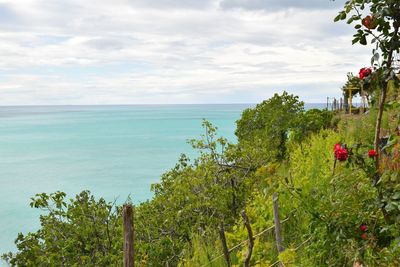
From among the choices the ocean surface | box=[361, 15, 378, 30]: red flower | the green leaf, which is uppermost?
box=[361, 15, 378, 30]: red flower

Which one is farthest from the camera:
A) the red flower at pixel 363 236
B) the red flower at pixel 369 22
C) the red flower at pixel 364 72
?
the red flower at pixel 363 236

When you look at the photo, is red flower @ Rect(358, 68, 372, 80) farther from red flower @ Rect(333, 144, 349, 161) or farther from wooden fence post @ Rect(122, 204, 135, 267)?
wooden fence post @ Rect(122, 204, 135, 267)

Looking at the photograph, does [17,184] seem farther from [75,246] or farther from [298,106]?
[75,246]

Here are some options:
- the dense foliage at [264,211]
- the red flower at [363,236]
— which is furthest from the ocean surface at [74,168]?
the red flower at [363,236]

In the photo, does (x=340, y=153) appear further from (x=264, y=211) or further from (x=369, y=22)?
(x=264, y=211)

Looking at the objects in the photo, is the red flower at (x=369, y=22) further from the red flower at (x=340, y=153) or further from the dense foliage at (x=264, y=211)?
the red flower at (x=340, y=153)

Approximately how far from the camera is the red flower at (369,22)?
10.2ft

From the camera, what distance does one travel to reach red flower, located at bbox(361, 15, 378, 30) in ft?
10.2

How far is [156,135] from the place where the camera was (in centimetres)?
12900

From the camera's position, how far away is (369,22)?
3117 millimetres

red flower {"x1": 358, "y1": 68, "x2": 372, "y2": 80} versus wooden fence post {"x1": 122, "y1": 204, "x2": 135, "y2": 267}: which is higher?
red flower {"x1": 358, "y1": 68, "x2": 372, "y2": 80}

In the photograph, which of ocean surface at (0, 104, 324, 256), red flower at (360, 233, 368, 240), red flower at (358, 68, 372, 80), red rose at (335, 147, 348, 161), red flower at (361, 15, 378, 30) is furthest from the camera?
ocean surface at (0, 104, 324, 256)

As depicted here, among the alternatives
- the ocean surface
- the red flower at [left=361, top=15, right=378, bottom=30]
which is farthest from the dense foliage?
the ocean surface

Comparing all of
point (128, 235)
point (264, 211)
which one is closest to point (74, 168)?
point (264, 211)
